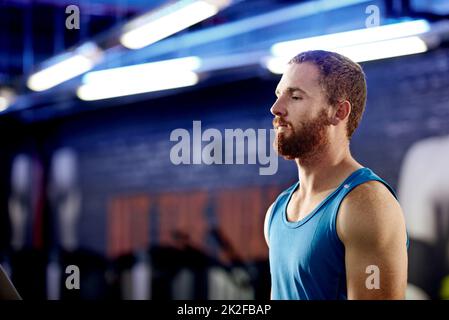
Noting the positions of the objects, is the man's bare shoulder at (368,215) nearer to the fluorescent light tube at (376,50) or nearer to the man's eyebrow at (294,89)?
the man's eyebrow at (294,89)

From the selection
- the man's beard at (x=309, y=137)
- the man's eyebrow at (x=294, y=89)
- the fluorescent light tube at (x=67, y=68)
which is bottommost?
the man's beard at (x=309, y=137)

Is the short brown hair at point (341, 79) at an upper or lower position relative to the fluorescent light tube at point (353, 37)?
lower

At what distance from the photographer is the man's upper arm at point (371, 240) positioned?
1.88 metres

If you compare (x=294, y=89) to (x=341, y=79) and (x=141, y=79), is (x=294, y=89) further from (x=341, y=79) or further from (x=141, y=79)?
(x=141, y=79)

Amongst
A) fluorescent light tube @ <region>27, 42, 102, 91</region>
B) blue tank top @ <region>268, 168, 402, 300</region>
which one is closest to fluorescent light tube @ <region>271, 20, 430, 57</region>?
blue tank top @ <region>268, 168, 402, 300</region>

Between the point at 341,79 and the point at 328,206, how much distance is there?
43 centimetres

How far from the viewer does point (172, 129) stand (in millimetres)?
2480

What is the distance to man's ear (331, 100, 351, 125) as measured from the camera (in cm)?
207

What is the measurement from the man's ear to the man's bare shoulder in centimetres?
26
